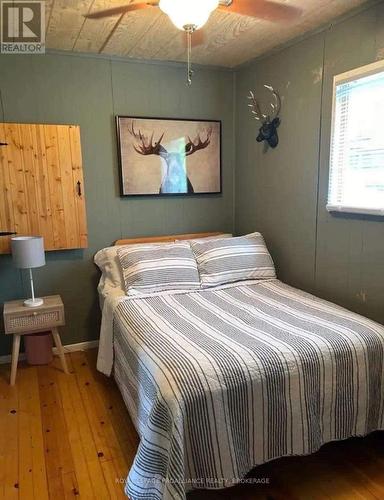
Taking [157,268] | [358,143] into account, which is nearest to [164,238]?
[157,268]

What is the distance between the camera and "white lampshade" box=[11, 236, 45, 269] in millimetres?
2555

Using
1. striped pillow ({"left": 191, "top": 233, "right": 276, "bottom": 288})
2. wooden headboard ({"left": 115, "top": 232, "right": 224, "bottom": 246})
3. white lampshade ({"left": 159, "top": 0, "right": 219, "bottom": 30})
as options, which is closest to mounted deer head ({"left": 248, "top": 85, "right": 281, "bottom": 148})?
striped pillow ({"left": 191, "top": 233, "right": 276, "bottom": 288})

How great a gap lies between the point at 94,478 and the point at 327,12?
2894 mm

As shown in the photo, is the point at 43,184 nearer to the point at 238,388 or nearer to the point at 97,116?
the point at 97,116

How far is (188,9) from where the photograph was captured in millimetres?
1439

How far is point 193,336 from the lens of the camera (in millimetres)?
1860

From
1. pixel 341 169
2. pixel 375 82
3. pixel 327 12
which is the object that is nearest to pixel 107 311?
pixel 341 169

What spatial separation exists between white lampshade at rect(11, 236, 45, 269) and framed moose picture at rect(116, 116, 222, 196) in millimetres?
865

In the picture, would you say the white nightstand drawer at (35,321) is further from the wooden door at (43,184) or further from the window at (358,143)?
the window at (358,143)

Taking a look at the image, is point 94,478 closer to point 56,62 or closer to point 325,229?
point 325,229

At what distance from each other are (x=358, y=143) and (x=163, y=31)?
4.79ft

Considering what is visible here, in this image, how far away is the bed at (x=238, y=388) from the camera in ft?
4.77

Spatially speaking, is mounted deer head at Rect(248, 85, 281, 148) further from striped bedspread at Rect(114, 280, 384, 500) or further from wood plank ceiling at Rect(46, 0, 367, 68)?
striped bedspread at Rect(114, 280, 384, 500)

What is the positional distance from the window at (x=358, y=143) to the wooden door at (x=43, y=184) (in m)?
1.92
